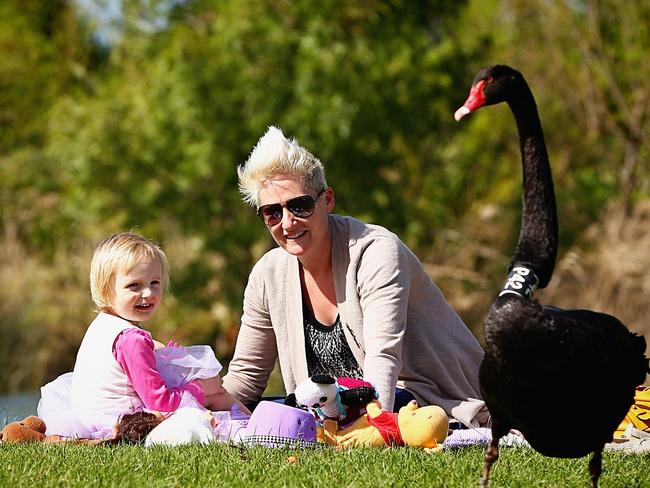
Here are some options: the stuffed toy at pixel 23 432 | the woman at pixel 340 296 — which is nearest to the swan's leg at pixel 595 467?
the woman at pixel 340 296

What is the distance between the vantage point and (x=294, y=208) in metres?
5.12

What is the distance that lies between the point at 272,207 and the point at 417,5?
29.5 ft

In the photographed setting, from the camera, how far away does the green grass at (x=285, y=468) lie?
3.92m

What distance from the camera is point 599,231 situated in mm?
13383

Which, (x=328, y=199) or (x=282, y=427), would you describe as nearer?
(x=282, y=427)

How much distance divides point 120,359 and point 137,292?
1.14 feet

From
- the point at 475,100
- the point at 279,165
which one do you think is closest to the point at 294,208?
the point at 279,165

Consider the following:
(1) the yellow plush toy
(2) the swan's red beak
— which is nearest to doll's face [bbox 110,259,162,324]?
(1) the yellow plush toy

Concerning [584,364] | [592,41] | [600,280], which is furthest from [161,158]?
[584,364]

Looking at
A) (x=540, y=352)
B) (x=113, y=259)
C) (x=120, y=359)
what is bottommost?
(x=120, y=359)

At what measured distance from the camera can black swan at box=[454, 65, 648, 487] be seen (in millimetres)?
3471

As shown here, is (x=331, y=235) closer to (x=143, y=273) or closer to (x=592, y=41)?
(x=143, y=273)

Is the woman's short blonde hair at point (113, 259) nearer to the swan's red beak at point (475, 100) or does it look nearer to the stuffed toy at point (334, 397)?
the stuffed toy at point (334, 397)

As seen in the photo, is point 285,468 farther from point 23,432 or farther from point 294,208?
point 23,432
